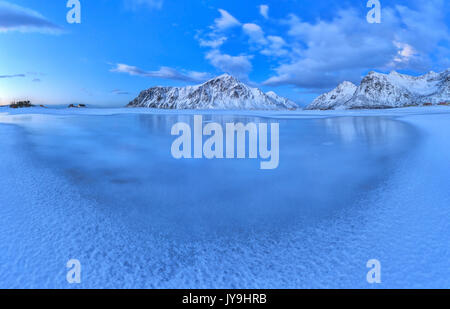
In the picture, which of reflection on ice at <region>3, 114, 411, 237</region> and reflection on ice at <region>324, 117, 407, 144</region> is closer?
reflection on ice at <region>3, 114, 411, 237</region>

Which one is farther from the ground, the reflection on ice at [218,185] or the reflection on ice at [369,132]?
the reflection on ice at [369,132]

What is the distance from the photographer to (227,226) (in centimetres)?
362

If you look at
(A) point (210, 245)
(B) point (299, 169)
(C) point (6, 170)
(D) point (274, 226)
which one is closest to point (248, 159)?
(B) point (299, 169)

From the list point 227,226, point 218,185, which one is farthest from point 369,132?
point 227,226

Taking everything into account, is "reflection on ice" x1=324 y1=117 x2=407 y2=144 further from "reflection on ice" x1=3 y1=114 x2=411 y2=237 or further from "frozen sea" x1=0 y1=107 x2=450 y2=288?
"frozen sea" x1=0 y1=107 x2=450 y2=288

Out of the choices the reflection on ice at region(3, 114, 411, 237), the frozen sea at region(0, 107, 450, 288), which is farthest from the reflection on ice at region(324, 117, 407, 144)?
the frozen sea at region(0, 107, 450, 288)

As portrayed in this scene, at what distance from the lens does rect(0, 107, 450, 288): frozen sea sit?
2.59 m

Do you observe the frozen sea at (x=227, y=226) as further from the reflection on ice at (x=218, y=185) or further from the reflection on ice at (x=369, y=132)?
the reflection on ice at (x=369, y=132)

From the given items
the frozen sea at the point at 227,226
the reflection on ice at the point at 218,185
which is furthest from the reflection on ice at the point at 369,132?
the frozen sea at the point at 227,226

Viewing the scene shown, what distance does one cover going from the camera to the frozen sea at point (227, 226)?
2586mm

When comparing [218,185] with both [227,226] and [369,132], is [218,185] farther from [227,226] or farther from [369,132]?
[369,132]
